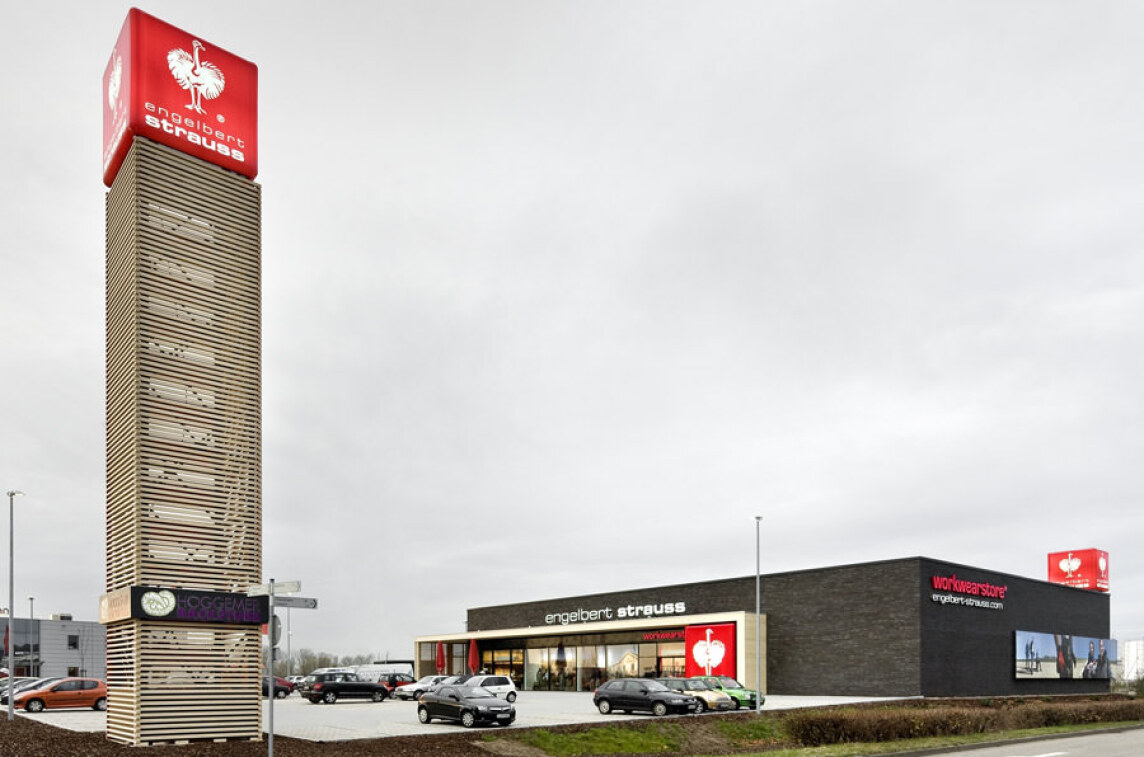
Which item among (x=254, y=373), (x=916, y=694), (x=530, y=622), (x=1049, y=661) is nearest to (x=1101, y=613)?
(x=1049, y=661)

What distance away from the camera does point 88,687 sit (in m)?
41.1

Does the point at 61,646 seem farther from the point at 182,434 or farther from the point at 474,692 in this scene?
the point at 182,434

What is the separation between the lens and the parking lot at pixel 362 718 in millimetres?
27641

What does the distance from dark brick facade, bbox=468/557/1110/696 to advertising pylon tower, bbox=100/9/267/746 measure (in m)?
33.9

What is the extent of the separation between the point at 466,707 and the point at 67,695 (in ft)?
69.8

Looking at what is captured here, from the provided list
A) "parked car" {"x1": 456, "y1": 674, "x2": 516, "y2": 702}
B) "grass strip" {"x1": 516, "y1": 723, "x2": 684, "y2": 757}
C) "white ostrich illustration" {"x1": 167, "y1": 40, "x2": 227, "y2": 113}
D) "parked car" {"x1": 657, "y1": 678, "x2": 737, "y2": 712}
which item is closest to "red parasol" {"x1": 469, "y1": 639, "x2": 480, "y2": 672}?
"parked car" {"x1": 456, "y1": 674, "x2": 516, "y2": 702}

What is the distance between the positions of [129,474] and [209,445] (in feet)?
6.62

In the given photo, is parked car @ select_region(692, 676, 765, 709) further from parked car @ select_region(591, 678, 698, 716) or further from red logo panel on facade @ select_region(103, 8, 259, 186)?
red logo panel on facade @ select_region(103, 8, 259, 186)

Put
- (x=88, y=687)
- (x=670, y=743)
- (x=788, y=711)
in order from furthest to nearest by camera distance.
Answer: (x=88, y=687) → (x=788, y=711) → (x=670, y=743)

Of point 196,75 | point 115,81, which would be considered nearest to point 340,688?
point 115,81

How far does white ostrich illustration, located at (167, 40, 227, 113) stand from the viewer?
2612 cm

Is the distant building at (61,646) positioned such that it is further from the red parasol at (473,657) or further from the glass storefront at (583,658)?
the glass storefront at (583,658)

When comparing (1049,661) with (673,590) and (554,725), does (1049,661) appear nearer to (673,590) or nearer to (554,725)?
(673,590)

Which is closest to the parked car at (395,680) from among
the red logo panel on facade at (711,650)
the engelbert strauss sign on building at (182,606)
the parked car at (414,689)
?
the parked car at (414,689)
